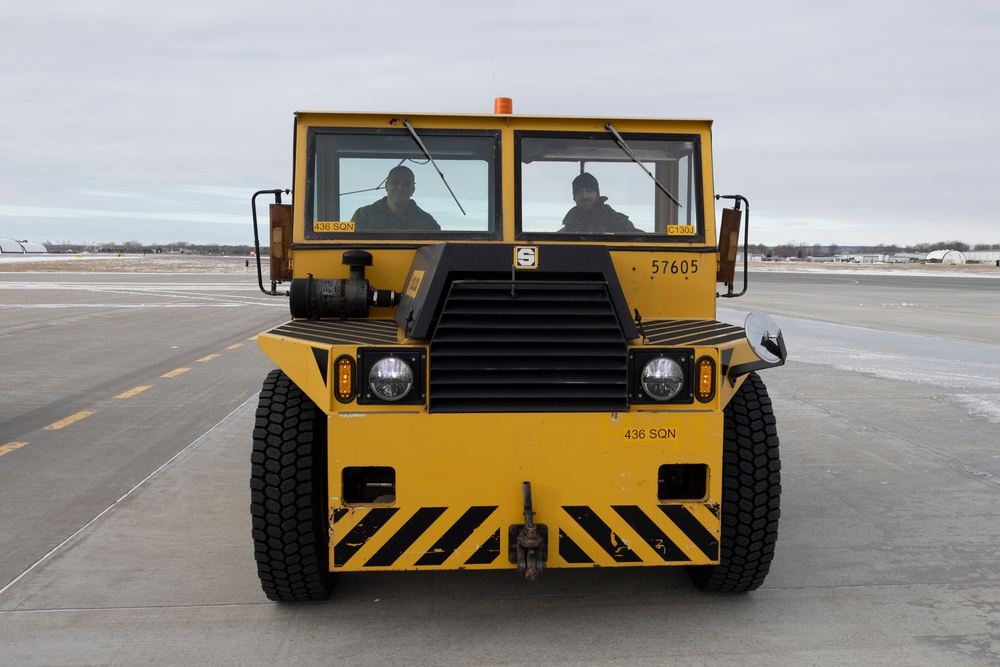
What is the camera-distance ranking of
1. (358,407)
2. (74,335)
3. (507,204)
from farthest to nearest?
(74,335)
(507,204)
(358,407)

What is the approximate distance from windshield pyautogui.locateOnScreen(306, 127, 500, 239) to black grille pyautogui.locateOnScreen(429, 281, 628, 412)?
1160mm

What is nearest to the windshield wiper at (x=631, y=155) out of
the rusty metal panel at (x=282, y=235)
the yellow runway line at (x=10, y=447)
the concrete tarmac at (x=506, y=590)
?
the rusty metal panel at (x=282, y=235)

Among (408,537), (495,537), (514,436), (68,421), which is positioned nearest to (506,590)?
(495,537)

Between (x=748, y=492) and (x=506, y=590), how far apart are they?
1180mm

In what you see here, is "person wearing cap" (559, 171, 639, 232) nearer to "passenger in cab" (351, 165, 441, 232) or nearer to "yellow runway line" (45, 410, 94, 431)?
"passenger in cab" (351, 165, 441, 232)

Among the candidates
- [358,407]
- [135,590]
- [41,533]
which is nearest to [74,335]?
[41,533]

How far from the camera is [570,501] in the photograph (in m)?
3.61

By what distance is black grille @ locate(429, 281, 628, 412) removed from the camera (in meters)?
3.54

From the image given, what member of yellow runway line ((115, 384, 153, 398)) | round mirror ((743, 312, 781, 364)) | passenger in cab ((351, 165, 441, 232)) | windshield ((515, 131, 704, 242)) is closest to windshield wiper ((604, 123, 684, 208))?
windshield ((515, 131, 704, 242))

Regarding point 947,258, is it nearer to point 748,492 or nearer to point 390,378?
point 748,492

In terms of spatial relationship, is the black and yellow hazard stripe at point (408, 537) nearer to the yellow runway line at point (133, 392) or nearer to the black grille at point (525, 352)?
the black grille at point (525, 352)

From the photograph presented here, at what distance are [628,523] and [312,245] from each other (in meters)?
2.19

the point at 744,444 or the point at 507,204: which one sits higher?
the point at 507,204

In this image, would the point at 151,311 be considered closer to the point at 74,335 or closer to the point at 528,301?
the point at 74,335
